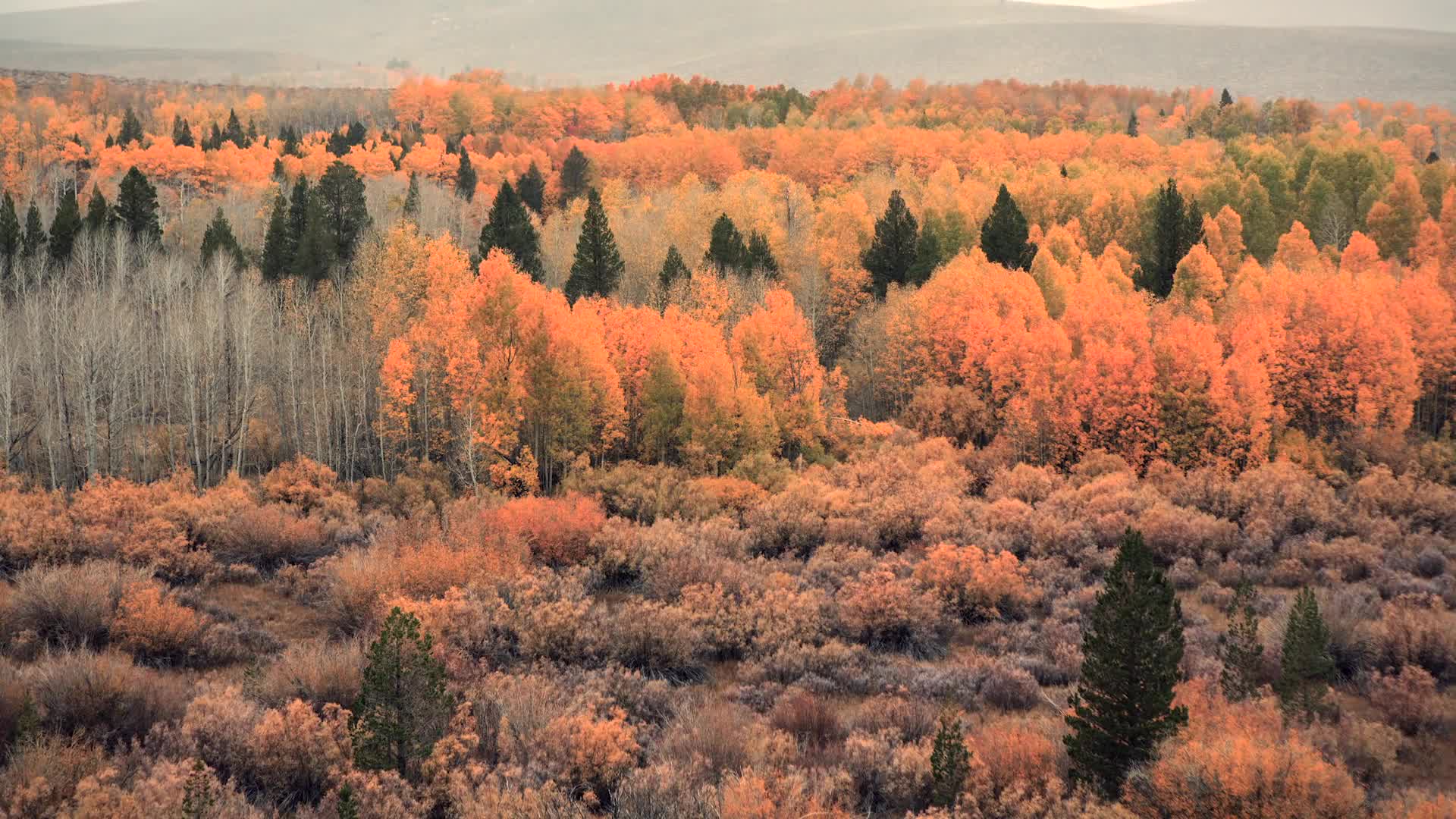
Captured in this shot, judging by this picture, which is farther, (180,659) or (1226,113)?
(1226,113)

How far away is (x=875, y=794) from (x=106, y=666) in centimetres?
1279

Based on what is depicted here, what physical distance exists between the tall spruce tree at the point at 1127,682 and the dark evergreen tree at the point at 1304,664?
3866 millimetres

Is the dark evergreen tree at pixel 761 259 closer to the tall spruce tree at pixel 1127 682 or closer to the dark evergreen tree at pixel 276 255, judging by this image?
the dark evergreen tree at pixel 276 255

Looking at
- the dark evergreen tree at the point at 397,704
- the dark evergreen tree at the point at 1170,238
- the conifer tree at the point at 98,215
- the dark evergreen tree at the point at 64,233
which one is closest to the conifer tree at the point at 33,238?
the dark evergreen tree at the point at 64,233

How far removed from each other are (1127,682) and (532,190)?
8944cm

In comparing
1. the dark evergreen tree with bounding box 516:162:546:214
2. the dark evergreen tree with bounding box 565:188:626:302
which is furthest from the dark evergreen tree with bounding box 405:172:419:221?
the dark evergreen tree with bounding box 565:188:626:302

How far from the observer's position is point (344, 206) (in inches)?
2640

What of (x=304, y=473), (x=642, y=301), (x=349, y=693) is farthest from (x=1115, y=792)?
(x=642, y=301)

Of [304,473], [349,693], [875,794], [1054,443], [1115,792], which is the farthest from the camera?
[1054,443]

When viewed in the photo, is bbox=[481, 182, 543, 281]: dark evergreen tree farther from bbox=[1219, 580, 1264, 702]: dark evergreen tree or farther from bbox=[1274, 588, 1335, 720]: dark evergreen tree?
bbox=[1274, 588, 1335, 720]: dark evergreen tree

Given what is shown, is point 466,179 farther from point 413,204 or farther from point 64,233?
point 64,233

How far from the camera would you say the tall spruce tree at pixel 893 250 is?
65.2 m

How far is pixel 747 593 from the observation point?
25.2 meters

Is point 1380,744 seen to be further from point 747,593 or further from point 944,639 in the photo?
point 747,593
